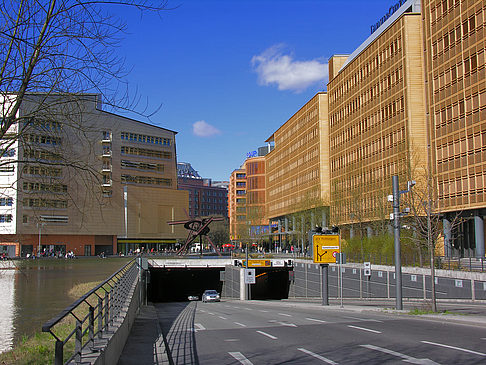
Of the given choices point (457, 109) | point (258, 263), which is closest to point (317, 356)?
point (457, 109)

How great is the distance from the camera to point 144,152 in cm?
12556

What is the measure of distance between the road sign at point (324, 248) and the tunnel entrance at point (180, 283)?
Answer: 41.5 metres

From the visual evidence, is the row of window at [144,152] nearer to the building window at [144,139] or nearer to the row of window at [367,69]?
the building window at [144,139]

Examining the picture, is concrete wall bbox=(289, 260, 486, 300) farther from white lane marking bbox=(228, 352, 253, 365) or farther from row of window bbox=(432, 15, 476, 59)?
row of window bbox=(432, 15, 476, 59)

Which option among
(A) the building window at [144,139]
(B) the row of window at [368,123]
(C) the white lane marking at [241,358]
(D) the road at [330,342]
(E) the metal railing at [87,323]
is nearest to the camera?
(E) the metal railing at [87,323]

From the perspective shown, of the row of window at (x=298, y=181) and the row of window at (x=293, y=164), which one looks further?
the row of window at (x=293, y=164)

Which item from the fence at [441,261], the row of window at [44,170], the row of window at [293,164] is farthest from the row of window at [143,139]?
the row of window at [44,170]

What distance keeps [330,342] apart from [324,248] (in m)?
17.2

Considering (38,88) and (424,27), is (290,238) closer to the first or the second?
(424,27)

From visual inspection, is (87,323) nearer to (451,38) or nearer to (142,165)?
(451,38)

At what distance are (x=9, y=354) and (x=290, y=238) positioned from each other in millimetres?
96458

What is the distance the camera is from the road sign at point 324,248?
31.6 meters

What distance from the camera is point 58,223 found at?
107m

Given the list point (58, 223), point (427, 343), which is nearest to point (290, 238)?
point (58, 223)
